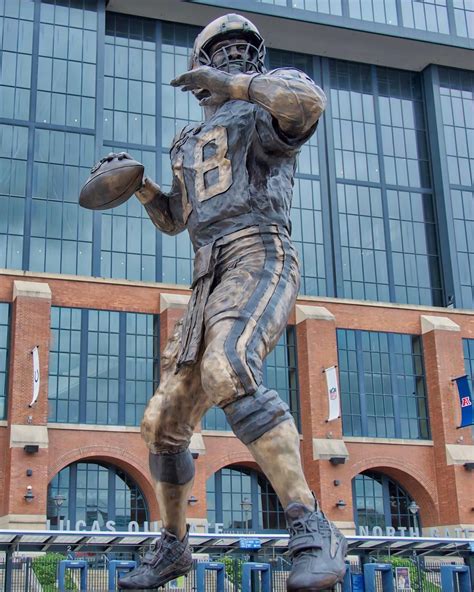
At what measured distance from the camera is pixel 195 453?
109ft

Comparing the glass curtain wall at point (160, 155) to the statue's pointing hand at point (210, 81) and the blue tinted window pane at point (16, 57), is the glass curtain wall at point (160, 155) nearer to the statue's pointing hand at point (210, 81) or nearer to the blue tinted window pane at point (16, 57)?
the blue tinted window pane at point (16, 57)

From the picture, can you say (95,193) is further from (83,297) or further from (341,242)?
(341,242)

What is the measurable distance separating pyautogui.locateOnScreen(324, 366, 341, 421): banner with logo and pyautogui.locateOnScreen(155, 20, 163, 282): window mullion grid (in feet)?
25.8

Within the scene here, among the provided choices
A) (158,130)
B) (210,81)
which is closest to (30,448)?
(158,130)

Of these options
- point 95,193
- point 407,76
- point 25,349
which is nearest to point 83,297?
point 25,349

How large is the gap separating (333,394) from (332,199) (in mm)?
10351

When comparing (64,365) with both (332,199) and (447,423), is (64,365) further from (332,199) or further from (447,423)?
(447,423)

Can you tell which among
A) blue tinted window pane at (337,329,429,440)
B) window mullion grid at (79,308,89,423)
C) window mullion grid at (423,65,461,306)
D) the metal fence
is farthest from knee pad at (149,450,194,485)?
window mullion grid at (423,65,461,306)

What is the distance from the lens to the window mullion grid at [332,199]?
41.2 metres

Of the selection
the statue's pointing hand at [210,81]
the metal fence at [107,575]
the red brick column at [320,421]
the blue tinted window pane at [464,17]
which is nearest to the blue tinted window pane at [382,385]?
the red brick column at [320,421]

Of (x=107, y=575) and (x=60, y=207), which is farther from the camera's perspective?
(x=60, y=207)

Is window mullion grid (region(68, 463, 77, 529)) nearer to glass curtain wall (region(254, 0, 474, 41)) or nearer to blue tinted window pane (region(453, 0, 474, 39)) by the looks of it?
glass curtain wall (region(254, 0, 474, 41))

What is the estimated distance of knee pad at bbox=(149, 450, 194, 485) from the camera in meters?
4.77

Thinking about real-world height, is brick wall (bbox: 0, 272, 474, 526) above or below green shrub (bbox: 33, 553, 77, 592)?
above
